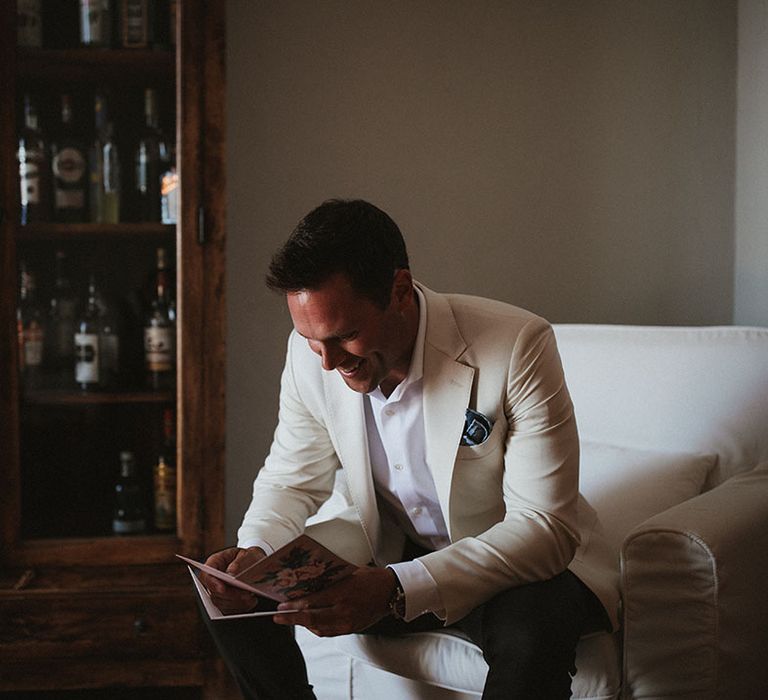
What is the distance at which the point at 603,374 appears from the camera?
2.02 m

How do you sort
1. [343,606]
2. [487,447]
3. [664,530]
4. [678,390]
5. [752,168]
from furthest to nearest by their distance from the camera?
[752,168]
[678,390]
[487,447]
[664,530]
[343,606]

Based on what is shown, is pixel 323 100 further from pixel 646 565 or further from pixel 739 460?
pixel 646 565

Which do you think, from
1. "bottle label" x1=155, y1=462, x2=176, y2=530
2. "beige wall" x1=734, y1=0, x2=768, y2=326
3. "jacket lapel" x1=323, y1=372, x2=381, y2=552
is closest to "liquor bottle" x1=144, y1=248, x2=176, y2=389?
"bottle label" x1=155, y1=462, x2=176, y2=530

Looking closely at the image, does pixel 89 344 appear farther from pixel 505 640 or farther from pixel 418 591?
pixel 505 640

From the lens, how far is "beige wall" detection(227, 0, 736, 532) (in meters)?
2.52

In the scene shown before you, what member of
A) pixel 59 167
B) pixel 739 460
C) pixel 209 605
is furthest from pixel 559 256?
pixel 209 605

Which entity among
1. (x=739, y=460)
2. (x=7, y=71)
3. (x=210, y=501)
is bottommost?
(x=210, y=501)

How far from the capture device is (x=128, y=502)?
2168 millimetres

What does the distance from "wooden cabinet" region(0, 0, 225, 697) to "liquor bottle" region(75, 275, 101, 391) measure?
26mm

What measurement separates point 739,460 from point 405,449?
782 millimetres

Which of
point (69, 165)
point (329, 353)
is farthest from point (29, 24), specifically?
point (329, 353)

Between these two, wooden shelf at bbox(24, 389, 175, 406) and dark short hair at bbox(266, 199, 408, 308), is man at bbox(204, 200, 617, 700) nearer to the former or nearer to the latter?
dark short hair at bbox(266, 199, 408, 308)

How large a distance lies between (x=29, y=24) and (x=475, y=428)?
142cm

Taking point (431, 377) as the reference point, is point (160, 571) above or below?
below
